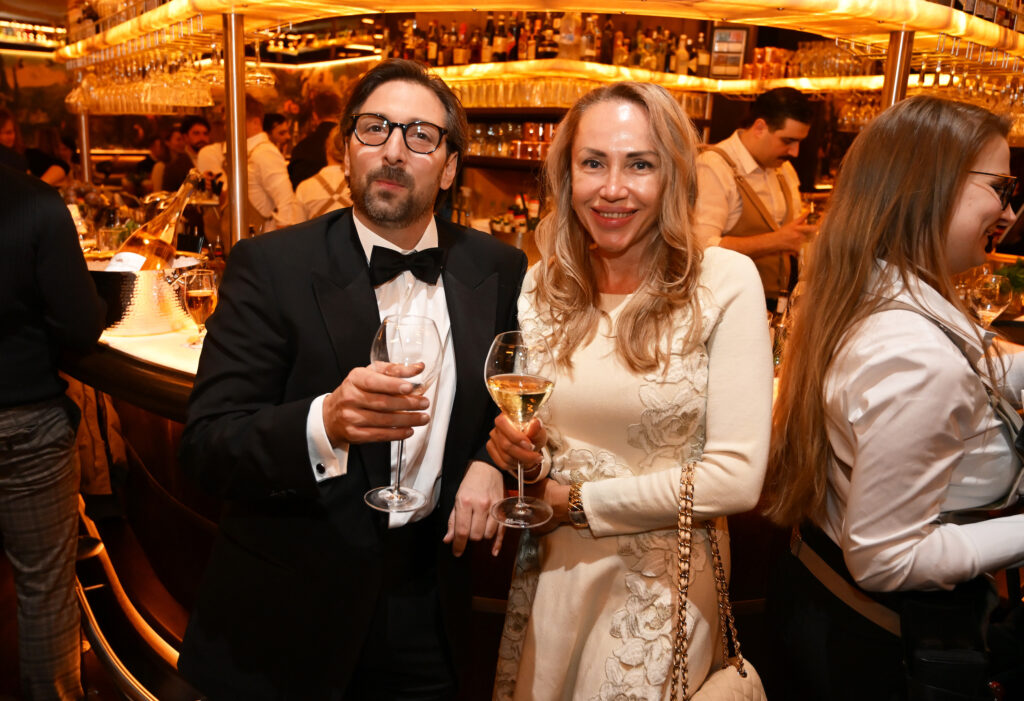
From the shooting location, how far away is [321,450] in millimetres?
1422

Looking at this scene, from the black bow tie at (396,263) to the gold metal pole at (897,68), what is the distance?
198cm

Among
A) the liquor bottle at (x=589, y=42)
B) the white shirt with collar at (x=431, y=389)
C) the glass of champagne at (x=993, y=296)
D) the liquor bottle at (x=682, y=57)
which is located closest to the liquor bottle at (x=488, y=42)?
the liquor bottle at (x=589, y=42)

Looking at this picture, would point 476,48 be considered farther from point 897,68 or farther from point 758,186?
point 897,68

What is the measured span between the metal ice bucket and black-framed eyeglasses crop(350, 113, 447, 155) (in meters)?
1.56

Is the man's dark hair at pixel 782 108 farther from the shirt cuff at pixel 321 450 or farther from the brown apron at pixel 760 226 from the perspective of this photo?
the shirt cuff at pixel 321 450

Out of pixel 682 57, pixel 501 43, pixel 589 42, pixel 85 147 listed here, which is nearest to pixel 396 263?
pixel 589 42

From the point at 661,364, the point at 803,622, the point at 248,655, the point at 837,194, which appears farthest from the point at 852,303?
the point at 248,655

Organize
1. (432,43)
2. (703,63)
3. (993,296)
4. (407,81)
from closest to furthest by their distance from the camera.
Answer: (407,81) → (993,296) → (432,43) → (703,63)

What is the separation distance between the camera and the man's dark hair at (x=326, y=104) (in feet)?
30.2

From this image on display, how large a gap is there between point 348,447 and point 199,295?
1534mm

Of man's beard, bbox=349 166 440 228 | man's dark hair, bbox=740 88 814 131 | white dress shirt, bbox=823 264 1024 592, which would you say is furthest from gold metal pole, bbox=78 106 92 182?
white dress shirt, bbox=823 264 1024 592

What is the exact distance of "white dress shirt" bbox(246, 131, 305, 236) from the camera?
595 centimetres

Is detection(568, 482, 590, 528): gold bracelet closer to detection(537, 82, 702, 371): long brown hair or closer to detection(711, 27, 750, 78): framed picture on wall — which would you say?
detection(537, 82, 702, 371): long brown hair

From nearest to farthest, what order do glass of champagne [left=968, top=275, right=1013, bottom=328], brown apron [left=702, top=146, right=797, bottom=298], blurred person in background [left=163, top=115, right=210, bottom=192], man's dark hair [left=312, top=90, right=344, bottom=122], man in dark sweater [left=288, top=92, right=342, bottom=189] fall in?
glass of champagne [left=968, top=275, right=1013, bottom=328] → brown apron [left=702, top=146, right=797, bottom=298] → man in dark sweater [left=288, top=92, right=342, bottom=189] → blurred person in background [left=163, top=115, right=210, bottom=192] → man's dark hair [left=312, top=90, right=344, bottom=122]
